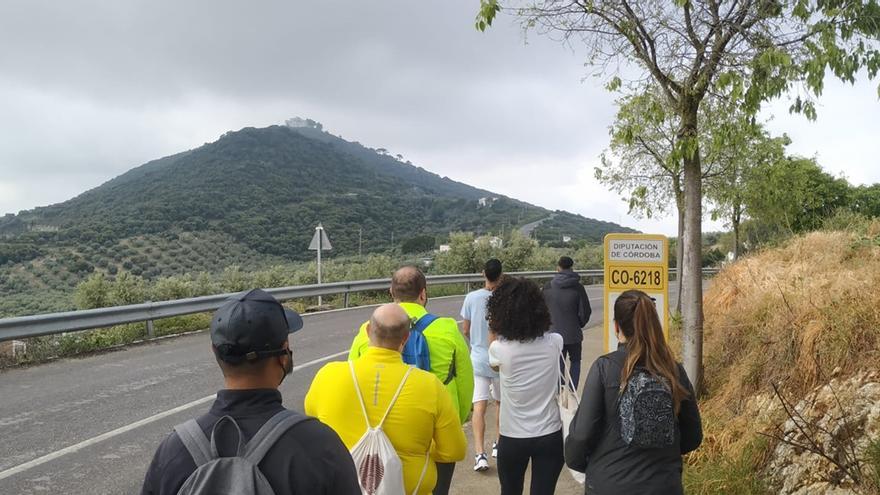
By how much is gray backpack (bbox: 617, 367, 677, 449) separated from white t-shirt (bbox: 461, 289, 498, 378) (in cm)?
A: 283

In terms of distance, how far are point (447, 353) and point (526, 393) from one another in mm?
700

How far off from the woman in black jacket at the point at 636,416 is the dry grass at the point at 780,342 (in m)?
1.70

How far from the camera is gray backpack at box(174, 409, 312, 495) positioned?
1.56m

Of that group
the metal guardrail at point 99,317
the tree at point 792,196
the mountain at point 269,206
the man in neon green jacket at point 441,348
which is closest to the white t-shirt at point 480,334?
the man in neon green jacket at point 441,348

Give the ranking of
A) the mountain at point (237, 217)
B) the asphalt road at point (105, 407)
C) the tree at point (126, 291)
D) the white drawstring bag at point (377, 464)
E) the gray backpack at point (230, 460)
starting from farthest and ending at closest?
the mountain at point (237, 217), the tree at point (126, 291), the asphalt road at point (105, 407), the white drawstring bag at point (377, 464), the gray backpack at point (230, 460)

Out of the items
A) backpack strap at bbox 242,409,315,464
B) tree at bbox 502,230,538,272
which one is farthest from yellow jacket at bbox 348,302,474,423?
tree at bbox 502,230,538,272

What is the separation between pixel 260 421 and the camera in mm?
1760

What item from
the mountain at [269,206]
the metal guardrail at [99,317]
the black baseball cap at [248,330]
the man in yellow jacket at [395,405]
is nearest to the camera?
the black baseball cap at [248,330]

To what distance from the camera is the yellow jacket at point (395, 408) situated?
272cm

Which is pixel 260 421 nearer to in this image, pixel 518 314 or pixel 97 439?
pixel 518 314

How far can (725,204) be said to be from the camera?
18.5 meters

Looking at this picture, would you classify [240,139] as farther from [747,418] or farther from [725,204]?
[747,418]

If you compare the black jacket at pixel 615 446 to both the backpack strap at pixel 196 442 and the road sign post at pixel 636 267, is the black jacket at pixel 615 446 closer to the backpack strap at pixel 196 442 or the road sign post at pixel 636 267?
the backpack strap at pixel 196 442

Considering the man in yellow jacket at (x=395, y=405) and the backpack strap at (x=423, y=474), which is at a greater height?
the man in yellow jacket at (x=395, y=405)
